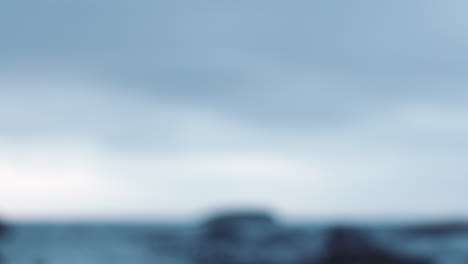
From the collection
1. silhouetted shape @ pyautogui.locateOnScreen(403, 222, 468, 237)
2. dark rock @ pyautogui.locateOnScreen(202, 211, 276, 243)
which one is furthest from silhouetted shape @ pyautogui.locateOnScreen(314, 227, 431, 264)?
dark rock @ pyautogui.locateOnScreen(202, 211, 276, 243)

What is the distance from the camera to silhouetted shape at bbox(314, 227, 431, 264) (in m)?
23.1

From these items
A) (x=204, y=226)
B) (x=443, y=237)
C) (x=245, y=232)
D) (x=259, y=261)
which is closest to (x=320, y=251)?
(x=259, y=261)

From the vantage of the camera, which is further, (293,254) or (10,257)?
(293,254)

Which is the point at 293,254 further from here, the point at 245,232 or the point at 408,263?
the point at 245,232

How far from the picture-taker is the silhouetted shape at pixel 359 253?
23094mm

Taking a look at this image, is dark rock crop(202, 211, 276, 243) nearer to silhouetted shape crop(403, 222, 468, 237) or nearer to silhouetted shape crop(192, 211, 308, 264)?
silhouetted shape crop(192, 211, 308, 264)

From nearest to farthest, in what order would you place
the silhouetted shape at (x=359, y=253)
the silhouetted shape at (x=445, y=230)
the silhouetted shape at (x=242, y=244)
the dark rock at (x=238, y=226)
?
the silhouetted shape at (x=359, y=253) < the silhouetted shape at (x=242, y=244) < the silhouetted shape at (x=445, y=230) < the dark rock at (x=238, y=226)

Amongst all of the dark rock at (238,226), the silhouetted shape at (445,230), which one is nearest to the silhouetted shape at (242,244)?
the dark rock at (238,226)

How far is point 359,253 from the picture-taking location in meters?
23.9

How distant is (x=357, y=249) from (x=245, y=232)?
21627mm

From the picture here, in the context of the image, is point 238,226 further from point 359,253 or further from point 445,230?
point 359,253

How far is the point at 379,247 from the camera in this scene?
24.1m

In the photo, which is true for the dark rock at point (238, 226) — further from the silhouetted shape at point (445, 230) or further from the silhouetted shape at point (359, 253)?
the silhouetted shape at point (359, 253)

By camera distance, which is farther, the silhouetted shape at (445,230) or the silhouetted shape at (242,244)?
the silhouetted shape at (445,230)
